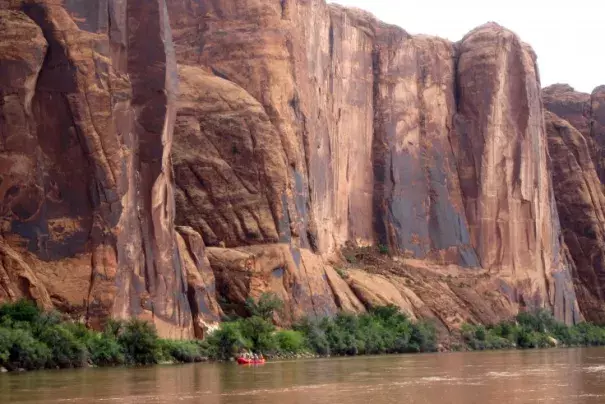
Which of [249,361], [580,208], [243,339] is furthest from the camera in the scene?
[580,208]

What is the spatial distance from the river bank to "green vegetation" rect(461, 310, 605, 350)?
8 cm

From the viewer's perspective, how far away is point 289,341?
175 feet

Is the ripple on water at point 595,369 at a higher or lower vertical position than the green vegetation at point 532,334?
lower

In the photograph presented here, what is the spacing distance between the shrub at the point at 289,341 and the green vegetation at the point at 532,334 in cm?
1628

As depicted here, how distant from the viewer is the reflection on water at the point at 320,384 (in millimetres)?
30109

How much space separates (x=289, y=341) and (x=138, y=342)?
10089 mm

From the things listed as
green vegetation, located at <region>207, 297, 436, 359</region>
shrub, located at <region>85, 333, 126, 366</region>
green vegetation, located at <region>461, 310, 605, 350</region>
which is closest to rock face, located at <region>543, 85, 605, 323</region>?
green vegetation, located at <region>461, 310, 605, 350</region>

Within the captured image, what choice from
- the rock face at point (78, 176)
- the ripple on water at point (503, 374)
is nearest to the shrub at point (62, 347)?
the rock face at point (78, 176)

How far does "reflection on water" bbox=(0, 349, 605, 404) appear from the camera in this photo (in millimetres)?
30109

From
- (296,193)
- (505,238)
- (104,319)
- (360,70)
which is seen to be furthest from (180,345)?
(505,238)

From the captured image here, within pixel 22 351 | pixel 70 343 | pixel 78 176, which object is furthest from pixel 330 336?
pixel 22 351

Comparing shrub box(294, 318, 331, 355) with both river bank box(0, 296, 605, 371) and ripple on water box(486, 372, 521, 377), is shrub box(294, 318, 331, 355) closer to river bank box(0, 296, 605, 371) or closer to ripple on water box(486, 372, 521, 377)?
river bank box(0, 296, 605, 371)

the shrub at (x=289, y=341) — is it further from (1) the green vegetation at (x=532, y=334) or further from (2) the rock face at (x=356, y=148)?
(1) the green vegetation at (x=532, y=334)

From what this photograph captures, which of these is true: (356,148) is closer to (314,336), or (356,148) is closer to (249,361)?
(314,336)
